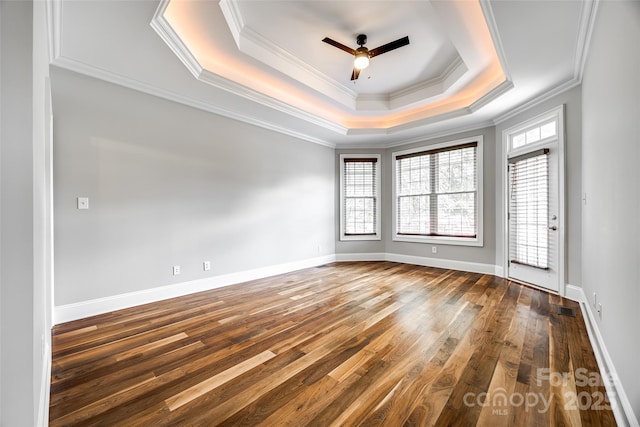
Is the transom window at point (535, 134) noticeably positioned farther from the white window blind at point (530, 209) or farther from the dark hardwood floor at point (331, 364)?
the dark hardwood floor at point (331, 364)

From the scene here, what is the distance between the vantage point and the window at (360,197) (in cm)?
626

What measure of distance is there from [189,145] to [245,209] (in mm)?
1254

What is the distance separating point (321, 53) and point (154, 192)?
9.09 feet

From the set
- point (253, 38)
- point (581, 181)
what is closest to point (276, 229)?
point (253, 38)

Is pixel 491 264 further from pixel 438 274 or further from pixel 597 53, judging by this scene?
pixel 597 53

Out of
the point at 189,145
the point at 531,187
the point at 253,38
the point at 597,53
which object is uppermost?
the point at 253,38

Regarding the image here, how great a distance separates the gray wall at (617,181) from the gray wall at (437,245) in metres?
2.29

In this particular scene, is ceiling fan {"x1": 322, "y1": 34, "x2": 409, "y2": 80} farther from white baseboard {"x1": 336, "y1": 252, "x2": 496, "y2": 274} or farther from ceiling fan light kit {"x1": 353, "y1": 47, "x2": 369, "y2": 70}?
white baseboard {"x1": 336, "y1": 252, "x2": 496, "y2": 274}

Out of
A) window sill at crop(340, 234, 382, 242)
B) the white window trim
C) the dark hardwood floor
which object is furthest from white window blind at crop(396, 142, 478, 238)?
the dark hardwood floor

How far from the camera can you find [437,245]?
5477 mm

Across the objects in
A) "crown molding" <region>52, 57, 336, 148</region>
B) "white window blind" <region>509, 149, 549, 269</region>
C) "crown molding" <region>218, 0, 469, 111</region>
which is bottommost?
"white window blind" <region>509, 149, 549, 269</region>

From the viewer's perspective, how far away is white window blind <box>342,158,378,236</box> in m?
6.28

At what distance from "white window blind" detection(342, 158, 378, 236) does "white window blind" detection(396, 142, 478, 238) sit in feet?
1.85

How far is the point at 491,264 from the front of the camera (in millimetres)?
4781
